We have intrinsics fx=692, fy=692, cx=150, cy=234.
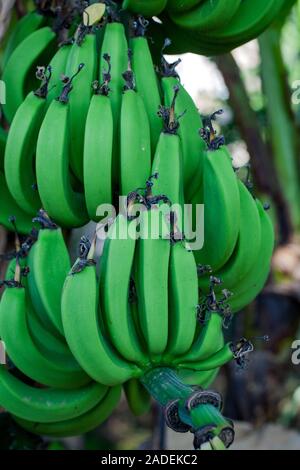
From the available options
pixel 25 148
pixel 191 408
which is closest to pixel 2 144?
pixel 25 148

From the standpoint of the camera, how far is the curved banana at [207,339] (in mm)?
1240

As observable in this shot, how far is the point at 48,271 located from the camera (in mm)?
1321

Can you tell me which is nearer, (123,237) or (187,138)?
(123,237)

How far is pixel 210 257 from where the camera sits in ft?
4.42

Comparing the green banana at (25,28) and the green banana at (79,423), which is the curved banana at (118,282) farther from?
the green banana at (25,28)

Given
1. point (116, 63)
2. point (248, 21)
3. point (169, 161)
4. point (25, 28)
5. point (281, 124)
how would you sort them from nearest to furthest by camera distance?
point (169, 161)
point (116, 63)
point (248, 21)
point (25, 28)
point (281, 124)

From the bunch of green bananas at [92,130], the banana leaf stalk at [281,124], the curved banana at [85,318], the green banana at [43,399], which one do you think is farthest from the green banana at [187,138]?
the banana leaf stalk at [281,124]

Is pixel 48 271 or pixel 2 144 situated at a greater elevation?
pixel 2 144

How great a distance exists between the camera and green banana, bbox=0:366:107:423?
1.36 meters

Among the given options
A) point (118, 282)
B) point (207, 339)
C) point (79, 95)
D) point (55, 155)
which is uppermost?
point (79, 95)

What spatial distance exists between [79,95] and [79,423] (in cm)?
71

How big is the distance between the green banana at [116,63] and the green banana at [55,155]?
9 cm

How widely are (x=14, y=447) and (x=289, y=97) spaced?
203 centimetres

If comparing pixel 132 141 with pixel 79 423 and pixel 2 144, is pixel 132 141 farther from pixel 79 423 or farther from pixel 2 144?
pixel 79 423
